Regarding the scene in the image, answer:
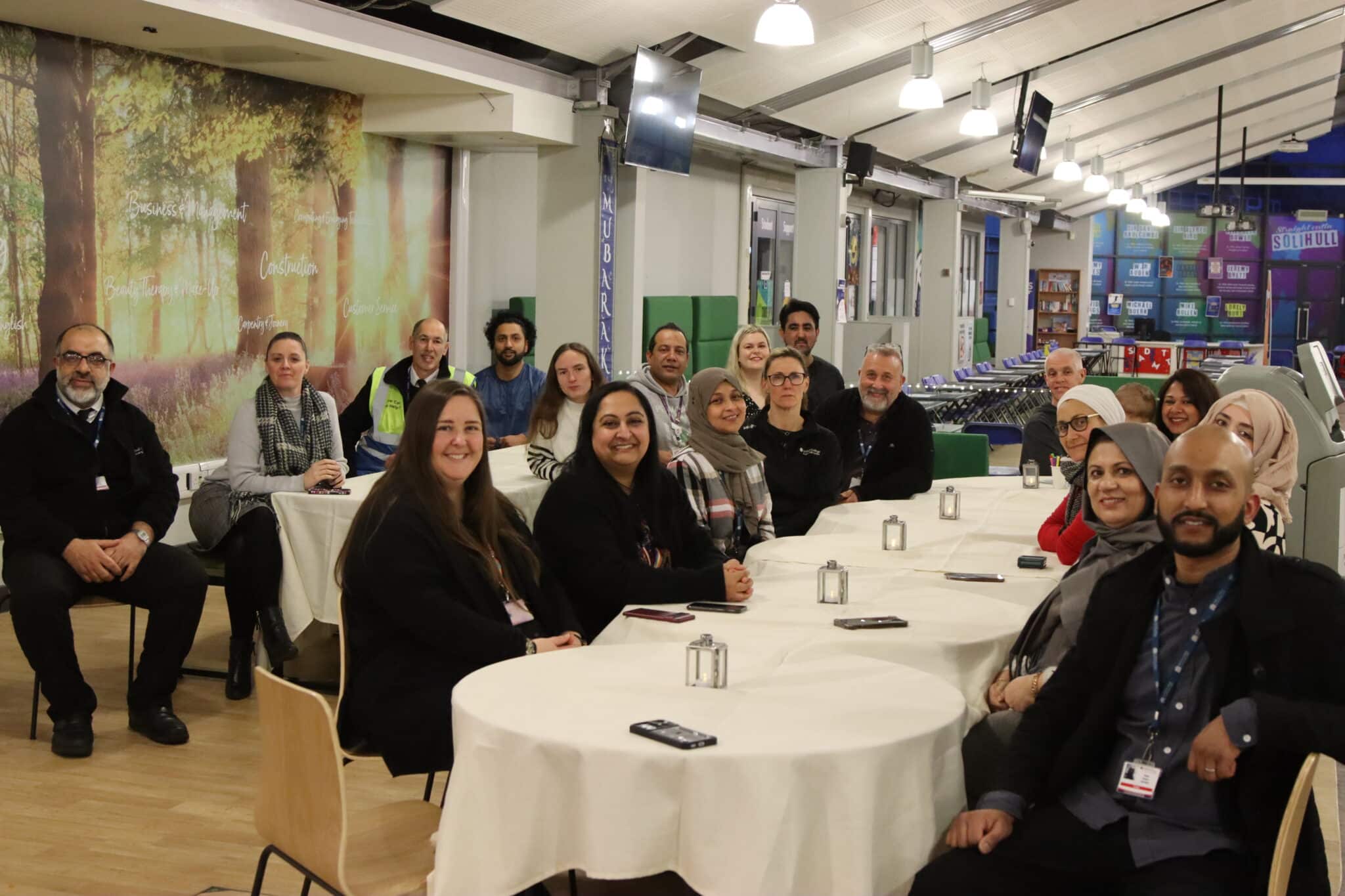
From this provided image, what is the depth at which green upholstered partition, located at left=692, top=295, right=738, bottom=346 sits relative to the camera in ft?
43.1

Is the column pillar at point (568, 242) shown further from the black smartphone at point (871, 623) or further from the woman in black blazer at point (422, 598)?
the black smartphone at point (871, 623)

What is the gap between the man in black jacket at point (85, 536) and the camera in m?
4.77

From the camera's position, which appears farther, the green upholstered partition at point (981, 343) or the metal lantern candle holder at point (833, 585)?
the green upholstered partition at point (981, 343)

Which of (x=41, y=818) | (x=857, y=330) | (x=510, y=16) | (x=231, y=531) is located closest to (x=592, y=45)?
(x=510, y=16)

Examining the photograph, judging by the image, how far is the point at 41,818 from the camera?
413cm

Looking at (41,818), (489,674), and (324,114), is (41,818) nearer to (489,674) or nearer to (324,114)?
(489,674)

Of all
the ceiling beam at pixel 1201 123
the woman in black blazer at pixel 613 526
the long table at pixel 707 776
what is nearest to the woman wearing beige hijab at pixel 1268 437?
the woman in black blazer at pixel 613 526

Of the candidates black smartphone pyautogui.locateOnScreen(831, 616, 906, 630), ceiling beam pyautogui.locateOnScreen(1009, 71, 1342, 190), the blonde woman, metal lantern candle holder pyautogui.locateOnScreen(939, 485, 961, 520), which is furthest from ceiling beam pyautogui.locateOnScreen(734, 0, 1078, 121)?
ceiling beam pyautogui.locateOnScreen(1009, 71, 1342, 190)

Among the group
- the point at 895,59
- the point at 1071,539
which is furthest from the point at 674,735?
the point at 895,59

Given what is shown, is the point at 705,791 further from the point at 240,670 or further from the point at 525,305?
the point at 525,305

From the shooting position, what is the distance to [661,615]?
361cm

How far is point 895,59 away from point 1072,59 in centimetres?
292

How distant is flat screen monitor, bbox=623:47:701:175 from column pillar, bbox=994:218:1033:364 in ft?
52.7

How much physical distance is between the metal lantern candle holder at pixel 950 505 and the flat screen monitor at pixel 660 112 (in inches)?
181
